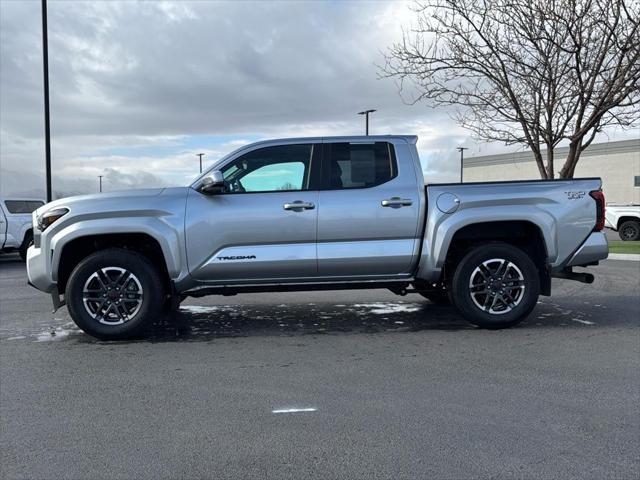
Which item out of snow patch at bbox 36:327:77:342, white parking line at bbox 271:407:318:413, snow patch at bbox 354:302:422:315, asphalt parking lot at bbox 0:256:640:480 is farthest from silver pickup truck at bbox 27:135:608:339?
white parking line at bbox 271:407:318:413

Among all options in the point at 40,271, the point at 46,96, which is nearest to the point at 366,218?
the point at 40,271

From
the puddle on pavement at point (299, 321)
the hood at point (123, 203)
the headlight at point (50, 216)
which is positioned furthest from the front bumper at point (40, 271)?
the puddle on pavement at point (299, 321)

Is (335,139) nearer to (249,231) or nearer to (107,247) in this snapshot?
(249,231)

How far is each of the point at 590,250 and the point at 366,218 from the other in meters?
2.53

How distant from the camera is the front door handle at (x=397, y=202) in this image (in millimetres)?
6580

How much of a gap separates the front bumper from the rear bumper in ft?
18.1

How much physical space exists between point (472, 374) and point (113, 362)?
3157 millimetres

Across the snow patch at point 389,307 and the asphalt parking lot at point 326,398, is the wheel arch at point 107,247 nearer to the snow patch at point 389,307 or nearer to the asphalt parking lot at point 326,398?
the asphalt parking lot at point 326,398

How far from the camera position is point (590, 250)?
689 centimetres

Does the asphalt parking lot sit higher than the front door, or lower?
lower

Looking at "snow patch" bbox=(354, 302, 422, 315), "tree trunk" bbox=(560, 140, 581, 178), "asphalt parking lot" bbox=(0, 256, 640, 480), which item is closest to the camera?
"asphalt parking lot" bbox=(0, 256, 640, 480)

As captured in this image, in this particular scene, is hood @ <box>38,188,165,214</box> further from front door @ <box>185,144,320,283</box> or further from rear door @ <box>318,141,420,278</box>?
rear door @ <box>318,141,420,278</box>

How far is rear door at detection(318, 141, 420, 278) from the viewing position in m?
6.55

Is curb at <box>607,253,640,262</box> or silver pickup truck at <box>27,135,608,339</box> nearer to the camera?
silver pickup truck at <box>27,135,608,339</box>
